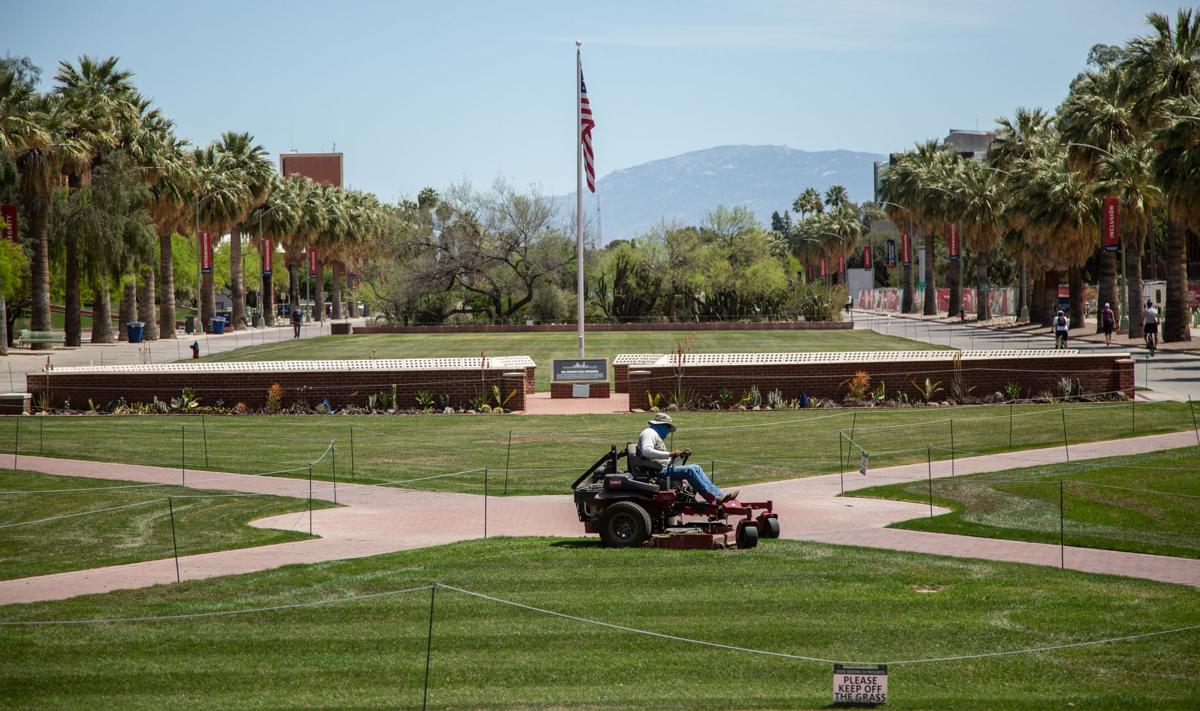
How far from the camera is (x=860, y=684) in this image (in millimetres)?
8875

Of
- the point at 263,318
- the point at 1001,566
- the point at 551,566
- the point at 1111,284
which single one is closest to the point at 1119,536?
the point at 1001,566

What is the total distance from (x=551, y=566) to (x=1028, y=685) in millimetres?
5715

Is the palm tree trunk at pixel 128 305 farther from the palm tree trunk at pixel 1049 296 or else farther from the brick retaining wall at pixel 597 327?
the palm tree trunk at pixel 1049 296

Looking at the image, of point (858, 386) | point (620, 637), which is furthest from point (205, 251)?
point (620, 637)

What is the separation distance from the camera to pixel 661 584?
12797 millimetres

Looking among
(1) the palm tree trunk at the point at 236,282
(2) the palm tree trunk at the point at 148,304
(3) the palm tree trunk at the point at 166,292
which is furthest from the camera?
(1) the palm tree trunk at the point at 236,282

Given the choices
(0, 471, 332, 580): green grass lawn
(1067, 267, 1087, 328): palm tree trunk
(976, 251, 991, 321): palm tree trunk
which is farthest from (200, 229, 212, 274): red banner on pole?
(0, 471, 332, 580): green grass lawn

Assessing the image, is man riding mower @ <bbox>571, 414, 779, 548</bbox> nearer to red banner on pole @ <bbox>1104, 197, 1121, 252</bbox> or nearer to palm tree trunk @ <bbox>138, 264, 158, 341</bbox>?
red banner on pole @ <bbox>1104, 197, 1121, 252</bbox>

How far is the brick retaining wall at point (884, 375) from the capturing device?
32.3 metres

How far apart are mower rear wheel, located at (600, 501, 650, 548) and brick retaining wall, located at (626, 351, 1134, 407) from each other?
17961mm

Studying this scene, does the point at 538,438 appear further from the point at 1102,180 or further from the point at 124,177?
the point at 124,177

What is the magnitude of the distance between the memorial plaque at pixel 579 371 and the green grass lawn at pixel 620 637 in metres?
21.6

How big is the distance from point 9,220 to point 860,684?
Result: 196ft

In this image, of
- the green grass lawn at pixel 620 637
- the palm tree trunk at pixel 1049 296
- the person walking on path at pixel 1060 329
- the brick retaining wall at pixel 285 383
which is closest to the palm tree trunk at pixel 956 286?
the palm tree trunk at pixel 1049 296
